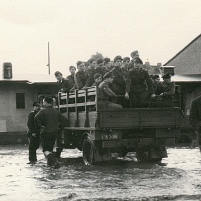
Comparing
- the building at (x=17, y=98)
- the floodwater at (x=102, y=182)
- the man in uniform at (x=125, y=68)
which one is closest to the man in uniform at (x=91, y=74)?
the man in uniform at (x=125, y=68)

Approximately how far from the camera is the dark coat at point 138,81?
12.9 meters

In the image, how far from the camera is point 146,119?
1262 cm

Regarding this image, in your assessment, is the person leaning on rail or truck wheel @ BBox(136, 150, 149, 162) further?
truck wheel @ BBox(136, 150, 149, 162)

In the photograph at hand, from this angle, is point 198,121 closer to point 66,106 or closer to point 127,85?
point 127,85

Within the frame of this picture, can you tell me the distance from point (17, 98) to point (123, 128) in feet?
57.4

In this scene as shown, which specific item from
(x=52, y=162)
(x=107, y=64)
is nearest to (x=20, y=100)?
(x=107, y=64)

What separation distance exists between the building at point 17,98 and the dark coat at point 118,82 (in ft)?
48.9

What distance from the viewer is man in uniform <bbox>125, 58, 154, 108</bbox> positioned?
42.5ft

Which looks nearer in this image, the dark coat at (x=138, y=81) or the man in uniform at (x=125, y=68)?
the dark coat at (x=138, y=81)

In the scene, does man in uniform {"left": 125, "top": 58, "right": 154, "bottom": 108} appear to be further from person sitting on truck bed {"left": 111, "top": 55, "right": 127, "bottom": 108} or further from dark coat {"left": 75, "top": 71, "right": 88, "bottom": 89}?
dark coat {"left": 75, "top": 71, "right": 88, "bottom": 89}

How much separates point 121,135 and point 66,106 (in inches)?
129

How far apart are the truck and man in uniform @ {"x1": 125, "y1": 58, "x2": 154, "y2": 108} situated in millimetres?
318

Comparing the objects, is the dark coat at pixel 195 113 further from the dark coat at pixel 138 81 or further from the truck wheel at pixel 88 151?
the truck wheel at pixel 88 151

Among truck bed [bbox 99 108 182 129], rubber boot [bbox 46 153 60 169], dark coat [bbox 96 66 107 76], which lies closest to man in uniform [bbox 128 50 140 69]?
dark coat [bbox 96 66 107 76]
